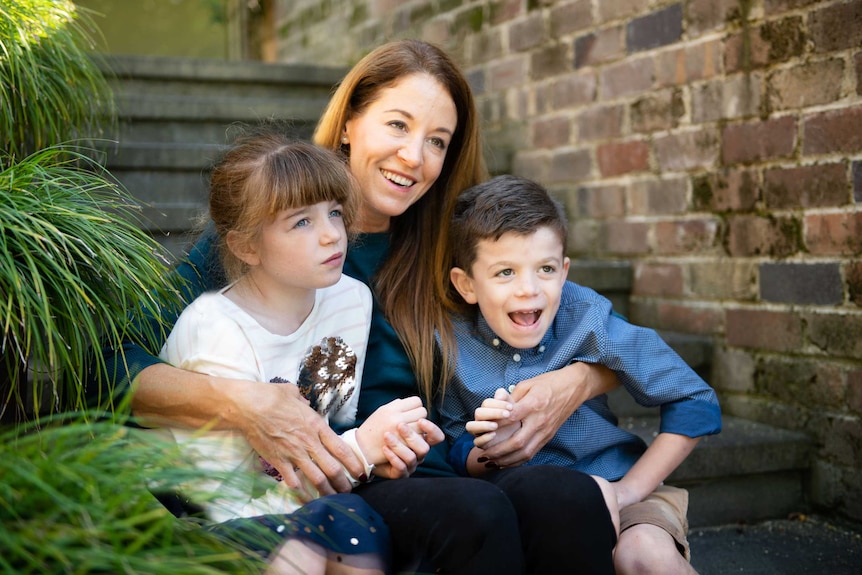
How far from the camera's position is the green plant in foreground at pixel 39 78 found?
1734 mm

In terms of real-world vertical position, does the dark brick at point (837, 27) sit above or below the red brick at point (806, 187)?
above

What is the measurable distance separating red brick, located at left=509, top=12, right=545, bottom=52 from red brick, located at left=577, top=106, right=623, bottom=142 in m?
0.45

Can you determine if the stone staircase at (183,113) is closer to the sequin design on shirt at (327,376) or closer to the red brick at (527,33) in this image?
the red brick at (527,33)

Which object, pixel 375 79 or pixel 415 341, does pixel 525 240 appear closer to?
pixel 415 341

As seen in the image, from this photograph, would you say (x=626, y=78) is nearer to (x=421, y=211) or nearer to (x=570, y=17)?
(x=570, y=17)

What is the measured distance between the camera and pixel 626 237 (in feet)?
10.3

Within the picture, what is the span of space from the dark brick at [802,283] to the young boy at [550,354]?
82 centimetres

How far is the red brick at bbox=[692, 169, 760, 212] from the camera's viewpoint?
103 inches

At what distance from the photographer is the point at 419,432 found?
1.57m

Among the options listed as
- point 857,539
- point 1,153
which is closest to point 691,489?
point 857,539

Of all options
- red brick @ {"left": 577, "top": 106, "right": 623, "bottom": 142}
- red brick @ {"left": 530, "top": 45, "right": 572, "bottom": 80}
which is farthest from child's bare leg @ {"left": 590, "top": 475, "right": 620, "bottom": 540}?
red brick @ {"left": 530, "top": 45, "right": 572, "bottom": 80}

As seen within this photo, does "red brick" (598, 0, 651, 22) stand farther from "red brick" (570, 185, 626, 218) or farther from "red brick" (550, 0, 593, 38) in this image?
"red brick" (570, 185, 626, 218)

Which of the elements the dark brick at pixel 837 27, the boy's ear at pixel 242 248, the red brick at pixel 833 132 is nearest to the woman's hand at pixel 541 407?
the boy's ear at pixel 242 248

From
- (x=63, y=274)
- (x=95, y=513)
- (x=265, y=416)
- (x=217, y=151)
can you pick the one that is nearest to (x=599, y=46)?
(x=217, y=151)
